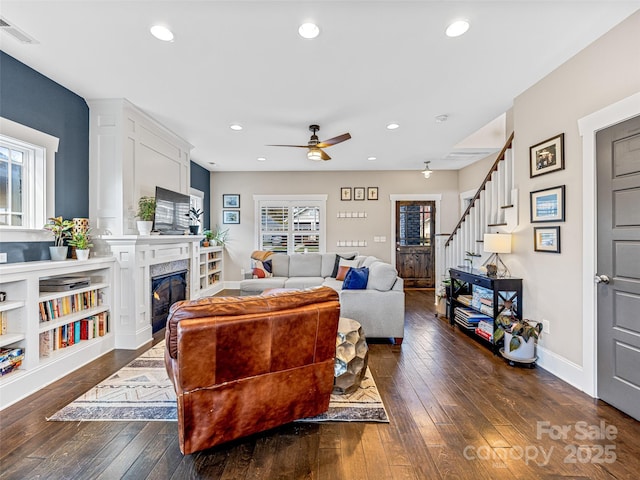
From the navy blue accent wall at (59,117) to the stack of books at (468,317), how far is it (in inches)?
188

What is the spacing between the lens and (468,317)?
383 centimetres

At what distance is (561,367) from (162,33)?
4.32 m

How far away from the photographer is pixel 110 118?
346 centimetres

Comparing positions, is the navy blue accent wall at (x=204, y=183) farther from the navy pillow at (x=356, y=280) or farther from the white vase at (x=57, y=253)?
the navy pillow at (x=356, y=280)

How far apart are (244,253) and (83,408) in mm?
5057

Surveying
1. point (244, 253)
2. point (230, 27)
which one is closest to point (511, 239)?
point (230, 27)

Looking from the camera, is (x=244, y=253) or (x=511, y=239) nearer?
(x=511, y=239)

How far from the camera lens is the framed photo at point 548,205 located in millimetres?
2711

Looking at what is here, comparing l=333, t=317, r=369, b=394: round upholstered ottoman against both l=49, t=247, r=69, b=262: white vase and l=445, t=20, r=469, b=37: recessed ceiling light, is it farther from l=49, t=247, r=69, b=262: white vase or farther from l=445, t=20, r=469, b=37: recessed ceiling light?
l=49, t=247, r=69, b=262: white vase

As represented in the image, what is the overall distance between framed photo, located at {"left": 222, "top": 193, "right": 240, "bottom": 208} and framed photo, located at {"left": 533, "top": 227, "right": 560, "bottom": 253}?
5.89 metres

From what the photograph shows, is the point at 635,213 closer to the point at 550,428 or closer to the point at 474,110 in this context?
the point at 550,428

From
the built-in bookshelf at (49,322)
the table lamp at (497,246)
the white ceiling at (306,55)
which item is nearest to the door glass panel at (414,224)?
the white ceiling at (306,55)

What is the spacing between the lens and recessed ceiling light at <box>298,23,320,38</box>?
2.19 meters

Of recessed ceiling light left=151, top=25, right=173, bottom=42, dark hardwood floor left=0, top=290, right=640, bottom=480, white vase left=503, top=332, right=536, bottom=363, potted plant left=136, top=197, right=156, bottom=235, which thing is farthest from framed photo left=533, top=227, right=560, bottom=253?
potted plant left=136, top=197, right=156, bottom=235
